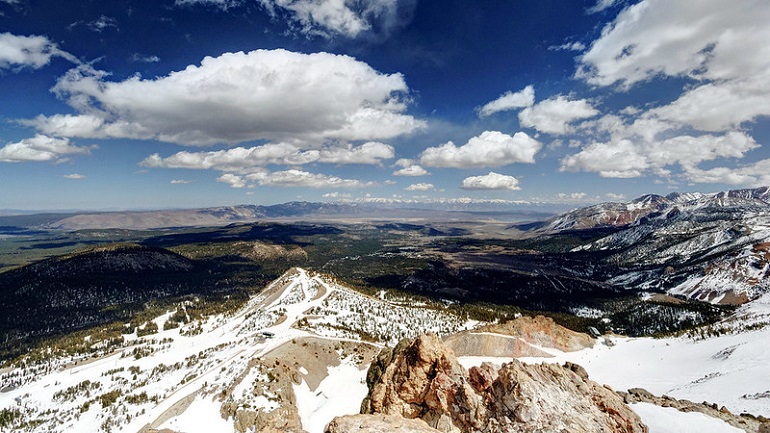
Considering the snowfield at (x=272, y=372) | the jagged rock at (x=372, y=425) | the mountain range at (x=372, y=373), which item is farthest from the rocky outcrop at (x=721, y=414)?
the jagged rock at (x=372, y=425)

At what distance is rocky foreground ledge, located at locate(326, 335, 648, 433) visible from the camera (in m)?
29.6

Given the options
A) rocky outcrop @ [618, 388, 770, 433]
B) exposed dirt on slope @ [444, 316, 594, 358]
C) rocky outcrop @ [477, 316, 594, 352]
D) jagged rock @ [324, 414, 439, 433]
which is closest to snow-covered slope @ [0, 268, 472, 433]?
exposed dirt on slope @ [444, 316, 594, 358]

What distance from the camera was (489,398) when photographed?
3216 centimetres

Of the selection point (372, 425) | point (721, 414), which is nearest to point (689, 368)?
point (721, 414)

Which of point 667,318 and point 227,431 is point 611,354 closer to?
point 227,431

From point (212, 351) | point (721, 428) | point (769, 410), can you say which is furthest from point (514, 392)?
point (212, 351)

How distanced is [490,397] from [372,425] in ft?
50.8

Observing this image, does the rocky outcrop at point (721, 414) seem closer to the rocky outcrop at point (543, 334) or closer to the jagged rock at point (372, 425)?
the jagged rock at point (372, 425)

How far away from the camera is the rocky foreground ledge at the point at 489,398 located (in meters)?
29.6

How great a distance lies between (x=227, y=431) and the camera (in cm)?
6506

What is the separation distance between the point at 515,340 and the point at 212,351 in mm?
95884

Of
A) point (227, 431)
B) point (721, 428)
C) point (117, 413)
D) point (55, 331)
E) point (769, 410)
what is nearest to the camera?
point (721, 428)

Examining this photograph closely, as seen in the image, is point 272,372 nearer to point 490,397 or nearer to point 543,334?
point 490,397

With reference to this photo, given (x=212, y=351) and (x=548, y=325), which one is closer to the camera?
(x=548, y=325)
